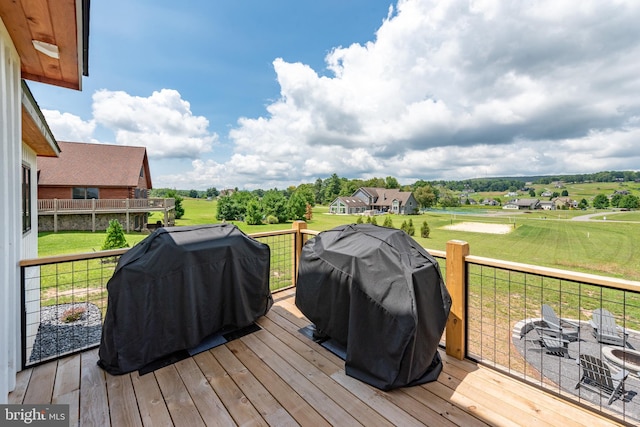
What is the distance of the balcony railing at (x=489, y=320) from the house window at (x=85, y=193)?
11113 millimetres

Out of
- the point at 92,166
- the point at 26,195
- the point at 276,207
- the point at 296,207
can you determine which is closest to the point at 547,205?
the point at 296,207

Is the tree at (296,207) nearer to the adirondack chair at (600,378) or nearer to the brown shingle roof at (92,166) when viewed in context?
the brown shingle roof at (92,166)

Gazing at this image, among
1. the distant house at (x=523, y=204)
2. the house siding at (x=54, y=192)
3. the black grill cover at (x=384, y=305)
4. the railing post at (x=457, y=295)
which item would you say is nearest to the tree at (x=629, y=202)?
the distant house at (x=523, y=204)

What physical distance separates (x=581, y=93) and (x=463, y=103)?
18.5 feet

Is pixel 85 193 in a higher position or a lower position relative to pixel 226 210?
higher

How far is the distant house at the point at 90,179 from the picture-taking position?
1514 centimetres

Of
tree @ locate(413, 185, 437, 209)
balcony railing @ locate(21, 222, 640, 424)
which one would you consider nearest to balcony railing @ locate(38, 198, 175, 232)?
balcony railing @ locate(21, 222, 640, 424)

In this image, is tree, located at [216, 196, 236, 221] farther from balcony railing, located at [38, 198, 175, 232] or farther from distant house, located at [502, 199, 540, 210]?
distant house, located at [502, 199, 540, 210]

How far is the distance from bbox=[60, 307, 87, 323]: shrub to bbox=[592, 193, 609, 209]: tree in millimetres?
42272

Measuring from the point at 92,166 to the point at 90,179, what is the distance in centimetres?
123

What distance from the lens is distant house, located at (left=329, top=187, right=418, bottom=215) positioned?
3444 cm

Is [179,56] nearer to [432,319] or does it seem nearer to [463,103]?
[432,319]

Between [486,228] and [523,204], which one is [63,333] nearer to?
[486,228]

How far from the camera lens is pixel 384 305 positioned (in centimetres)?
181
